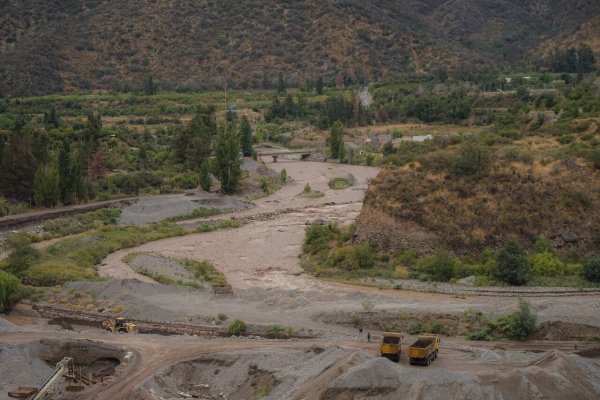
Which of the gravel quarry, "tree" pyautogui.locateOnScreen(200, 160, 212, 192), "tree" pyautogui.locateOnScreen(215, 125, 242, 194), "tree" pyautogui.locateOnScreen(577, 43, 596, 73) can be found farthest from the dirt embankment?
"tree" pyautogui.locateOnScreen(577, 43, 596, 73)

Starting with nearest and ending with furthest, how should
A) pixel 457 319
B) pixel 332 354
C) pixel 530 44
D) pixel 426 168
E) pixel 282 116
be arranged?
pixel 332 354
pixel 457 319
pixel 426 168
pixel 282 116
pixel 530 44

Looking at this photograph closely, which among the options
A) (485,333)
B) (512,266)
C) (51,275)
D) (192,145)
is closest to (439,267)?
(512,266)

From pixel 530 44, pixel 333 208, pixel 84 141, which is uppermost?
pixel 530 44

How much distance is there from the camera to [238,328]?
119 feet

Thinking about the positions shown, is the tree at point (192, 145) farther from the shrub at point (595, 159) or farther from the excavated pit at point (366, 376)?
the excavated pit at point (366, 376)

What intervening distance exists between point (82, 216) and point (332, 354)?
40686mm

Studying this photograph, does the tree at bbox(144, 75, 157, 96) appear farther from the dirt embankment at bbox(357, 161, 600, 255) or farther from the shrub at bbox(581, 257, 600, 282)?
the shrub at bbox(581, 257, 600, 282)

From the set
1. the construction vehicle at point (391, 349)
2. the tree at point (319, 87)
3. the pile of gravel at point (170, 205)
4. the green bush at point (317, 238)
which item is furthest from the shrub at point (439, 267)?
the tree at point (319, 87)

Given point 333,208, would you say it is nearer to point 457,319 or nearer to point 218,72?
point 457,319

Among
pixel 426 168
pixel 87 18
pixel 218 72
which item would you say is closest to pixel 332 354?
pixel 426 168

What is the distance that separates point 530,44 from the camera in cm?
17938

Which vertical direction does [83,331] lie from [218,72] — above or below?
below

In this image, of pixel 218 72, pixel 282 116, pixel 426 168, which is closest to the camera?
pixel 426 168

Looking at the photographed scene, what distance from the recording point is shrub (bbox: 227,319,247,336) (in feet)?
119
